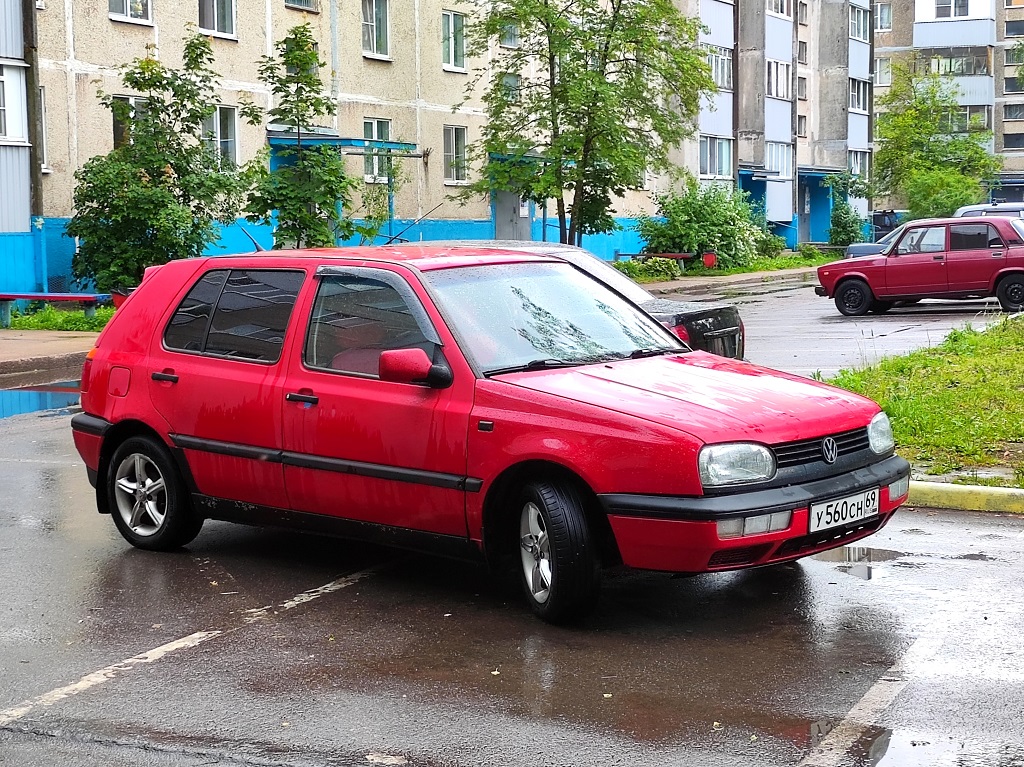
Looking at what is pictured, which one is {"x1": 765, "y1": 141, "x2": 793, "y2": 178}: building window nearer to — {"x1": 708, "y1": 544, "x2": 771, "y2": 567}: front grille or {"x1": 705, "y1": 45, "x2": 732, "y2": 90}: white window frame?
{"x1": 705, "y1": 45, "x2": 732, "y2": 90}: white window frame

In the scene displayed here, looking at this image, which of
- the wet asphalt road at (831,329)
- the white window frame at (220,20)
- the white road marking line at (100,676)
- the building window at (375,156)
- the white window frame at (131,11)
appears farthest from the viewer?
the building window at (375,156)

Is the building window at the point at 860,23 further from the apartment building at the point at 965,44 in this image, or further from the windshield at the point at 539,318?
the windshield at the point at 539,318

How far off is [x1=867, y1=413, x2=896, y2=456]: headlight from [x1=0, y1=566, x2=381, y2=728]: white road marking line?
2.57 metres

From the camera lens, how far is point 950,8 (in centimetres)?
8781

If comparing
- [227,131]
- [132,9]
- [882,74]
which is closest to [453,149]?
[227,131]

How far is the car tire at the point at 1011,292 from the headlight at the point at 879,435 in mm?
19142

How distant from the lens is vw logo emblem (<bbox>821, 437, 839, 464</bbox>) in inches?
246

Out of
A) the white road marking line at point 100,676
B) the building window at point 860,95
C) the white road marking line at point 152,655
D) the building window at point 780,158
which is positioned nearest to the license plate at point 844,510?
the white road marking line at point 152,655

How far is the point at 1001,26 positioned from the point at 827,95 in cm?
2833

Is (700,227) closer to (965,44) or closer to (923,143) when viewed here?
(923,143)

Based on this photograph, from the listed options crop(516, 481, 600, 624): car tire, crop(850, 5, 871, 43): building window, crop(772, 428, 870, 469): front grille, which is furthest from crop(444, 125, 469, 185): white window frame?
crop(850, 5, 871, 43): building window

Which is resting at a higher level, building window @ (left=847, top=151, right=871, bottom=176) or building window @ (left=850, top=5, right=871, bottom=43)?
building window @ (left=850, top=5, right=871, bottom=43)

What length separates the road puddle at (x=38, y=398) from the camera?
14.8m

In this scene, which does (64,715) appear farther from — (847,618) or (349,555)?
(847,618)
